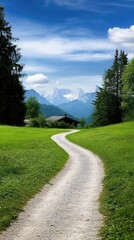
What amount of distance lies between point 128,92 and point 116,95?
405 inches

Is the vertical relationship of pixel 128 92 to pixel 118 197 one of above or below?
above

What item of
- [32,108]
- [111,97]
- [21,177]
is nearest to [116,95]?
[111,97]

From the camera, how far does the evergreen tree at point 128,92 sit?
113312 mm

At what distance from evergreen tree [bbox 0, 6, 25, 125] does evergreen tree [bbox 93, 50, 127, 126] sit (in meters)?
34.3

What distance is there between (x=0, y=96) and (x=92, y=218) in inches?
3097

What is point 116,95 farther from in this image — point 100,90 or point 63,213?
point 63,213

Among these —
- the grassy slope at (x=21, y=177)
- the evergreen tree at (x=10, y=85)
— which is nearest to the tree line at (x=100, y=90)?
the evergreen tree at (x=10, y=85)

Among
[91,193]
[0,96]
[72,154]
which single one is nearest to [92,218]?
[91,193]

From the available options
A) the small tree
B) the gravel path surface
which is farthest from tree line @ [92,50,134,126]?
the gravel path surface

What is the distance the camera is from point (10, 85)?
94.6m

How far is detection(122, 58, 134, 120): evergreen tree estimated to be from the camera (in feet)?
372

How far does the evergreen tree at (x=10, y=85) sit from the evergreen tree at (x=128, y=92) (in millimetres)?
34584

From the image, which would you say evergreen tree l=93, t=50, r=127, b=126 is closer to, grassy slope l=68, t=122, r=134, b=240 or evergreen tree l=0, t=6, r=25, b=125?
evergreen tree l=0, t=6, r=25, b=125

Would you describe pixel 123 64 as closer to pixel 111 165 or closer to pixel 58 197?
pixel 111 165
